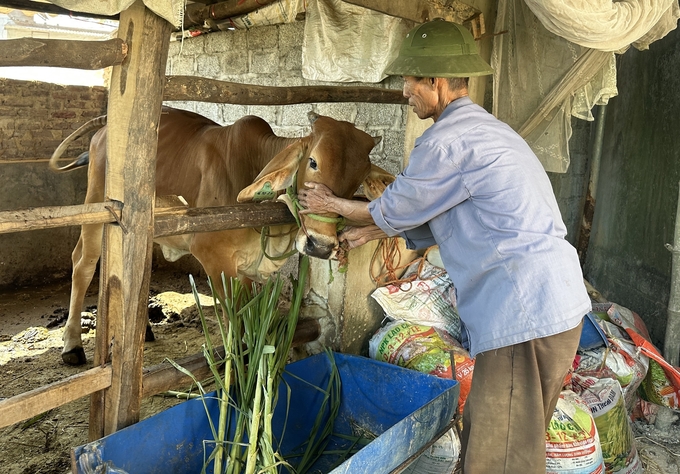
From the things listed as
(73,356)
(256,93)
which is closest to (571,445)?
(256,93)

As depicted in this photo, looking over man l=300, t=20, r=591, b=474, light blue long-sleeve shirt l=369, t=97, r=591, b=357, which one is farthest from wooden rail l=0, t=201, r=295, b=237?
light blue long-sleeve shirt l=369, t=97, r=591, b=357

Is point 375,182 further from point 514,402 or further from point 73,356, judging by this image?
point 73,356

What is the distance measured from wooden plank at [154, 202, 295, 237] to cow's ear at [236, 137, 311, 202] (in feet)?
0.18

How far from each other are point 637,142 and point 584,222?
3.70 ft

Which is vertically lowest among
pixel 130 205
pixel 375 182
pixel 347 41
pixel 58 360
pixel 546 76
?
pixel 58 360

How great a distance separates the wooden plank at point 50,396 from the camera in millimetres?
1979

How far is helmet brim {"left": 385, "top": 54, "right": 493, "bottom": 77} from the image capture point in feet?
7.36

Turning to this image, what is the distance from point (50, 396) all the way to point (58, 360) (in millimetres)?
2661

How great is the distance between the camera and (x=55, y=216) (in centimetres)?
199

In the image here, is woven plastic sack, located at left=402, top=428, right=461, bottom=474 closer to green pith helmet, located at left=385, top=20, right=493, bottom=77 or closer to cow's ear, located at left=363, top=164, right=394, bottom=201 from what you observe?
cow's ear, located at left=363, top=164, right=394, bottom=201

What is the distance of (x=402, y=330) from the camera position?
11.0 ft

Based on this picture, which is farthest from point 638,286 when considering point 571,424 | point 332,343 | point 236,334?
point 236,334

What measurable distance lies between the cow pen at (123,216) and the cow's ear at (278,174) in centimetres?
33

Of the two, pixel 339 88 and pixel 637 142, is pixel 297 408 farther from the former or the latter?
pixel 637 142
